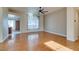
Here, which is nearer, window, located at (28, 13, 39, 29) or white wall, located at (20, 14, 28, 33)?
white wall, located at (20, 14, 28, 33)

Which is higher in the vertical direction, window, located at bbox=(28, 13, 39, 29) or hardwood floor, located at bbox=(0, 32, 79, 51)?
window, located at bbox=(28, 13, 39, 29)

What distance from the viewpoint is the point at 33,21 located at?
10.6 meters

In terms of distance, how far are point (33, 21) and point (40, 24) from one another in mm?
946

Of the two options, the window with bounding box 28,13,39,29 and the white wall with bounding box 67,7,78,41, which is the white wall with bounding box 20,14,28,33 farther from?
the white wall with bounding box 67,7,78,41

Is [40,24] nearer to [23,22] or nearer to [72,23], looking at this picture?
[23,22]

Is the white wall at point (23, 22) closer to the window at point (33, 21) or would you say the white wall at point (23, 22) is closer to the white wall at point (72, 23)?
the window at point (33, 21)

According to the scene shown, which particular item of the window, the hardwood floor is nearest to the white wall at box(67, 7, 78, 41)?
the hardwood floor

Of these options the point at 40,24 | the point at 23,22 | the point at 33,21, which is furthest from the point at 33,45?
the point at 40,24

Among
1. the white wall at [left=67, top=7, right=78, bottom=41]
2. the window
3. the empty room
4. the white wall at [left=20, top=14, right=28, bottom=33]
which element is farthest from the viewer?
the window

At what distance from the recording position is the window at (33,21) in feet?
33.4

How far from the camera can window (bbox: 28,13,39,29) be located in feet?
33.4
